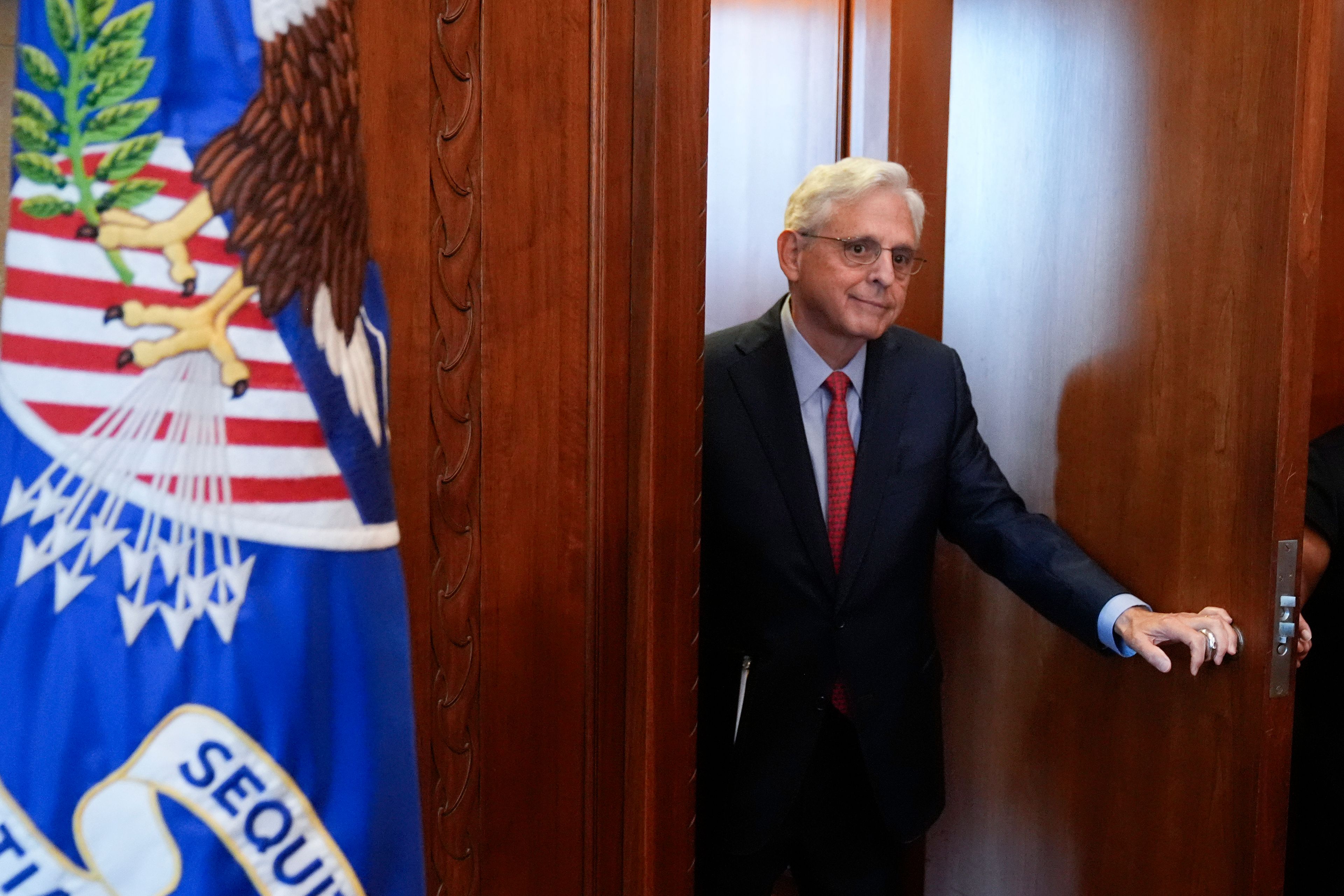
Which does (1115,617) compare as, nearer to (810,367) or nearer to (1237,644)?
(1237,644)

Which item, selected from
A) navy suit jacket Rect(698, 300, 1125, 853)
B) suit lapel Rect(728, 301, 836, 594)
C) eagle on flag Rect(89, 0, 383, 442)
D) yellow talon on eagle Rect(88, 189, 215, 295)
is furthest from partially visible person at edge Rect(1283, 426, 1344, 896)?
yellow talon on eagle Rect(88, 189, 215, 295)

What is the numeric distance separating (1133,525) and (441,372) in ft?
4.12

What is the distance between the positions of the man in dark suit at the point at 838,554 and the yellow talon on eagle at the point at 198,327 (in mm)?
1143

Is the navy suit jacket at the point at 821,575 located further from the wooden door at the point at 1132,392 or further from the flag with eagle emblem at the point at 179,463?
the flag with eagle emblem at the point at 179,463

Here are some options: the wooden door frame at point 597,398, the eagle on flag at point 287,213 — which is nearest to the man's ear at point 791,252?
the wooden door frame at point 597,398

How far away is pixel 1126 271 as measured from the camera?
189 centimetres

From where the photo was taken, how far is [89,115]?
0.82 metres

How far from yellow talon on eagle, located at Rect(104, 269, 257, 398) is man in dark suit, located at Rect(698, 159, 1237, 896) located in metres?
1.14

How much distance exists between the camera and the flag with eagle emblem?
2.65 feet

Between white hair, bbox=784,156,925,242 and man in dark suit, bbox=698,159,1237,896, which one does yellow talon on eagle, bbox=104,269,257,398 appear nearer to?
man in dark suit, bbox=698,159,1237,896

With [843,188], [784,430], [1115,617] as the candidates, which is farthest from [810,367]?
[1115,617]

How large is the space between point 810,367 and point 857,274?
0.18m

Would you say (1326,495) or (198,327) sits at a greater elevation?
(198,327)

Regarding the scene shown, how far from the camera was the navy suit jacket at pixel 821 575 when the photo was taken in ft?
6.30
